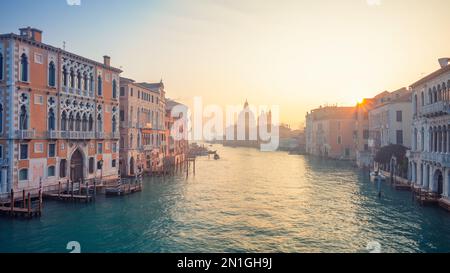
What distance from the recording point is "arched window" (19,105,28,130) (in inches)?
984

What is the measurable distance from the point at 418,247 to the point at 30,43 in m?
29.3

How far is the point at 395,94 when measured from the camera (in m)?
52.9

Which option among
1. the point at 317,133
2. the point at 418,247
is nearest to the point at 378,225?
the point at 418,247

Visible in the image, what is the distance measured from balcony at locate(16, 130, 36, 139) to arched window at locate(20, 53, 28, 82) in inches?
156

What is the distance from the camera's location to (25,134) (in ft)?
81.3

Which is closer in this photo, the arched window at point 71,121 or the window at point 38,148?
the window at point 38,148

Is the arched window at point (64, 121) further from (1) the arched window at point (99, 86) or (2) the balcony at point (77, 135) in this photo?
(1) the arched window at point (99, 86)

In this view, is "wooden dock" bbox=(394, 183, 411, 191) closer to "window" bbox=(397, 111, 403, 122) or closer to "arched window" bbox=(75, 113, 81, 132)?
"window" bbox=(397, 111, 403, 122)

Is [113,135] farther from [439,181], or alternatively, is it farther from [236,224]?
[439,181]

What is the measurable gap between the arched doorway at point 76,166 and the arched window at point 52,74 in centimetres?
655

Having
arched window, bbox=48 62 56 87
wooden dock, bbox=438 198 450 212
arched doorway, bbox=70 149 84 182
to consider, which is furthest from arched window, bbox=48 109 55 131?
wooden dock, bbox=438 198 450 212

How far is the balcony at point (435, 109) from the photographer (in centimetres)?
2359

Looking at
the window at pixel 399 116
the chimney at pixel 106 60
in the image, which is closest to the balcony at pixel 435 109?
the window at pixel 399 116
